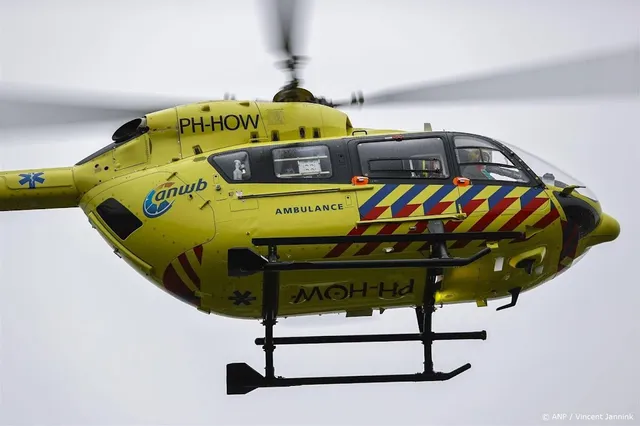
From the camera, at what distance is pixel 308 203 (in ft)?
40.4

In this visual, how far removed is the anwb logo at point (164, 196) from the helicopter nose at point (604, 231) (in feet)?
14.3

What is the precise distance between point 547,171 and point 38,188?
5.61 meters

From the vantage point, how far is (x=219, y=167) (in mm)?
12562

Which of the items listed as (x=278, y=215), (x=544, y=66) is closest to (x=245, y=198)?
(x=278, y=215)

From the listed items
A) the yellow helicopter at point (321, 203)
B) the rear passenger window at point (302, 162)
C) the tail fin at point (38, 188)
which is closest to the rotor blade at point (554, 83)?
the yellow helicopter at point (321, 203)

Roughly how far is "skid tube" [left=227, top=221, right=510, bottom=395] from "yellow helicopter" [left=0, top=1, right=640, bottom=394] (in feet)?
0.05

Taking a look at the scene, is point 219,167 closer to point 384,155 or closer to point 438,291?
point 384,155

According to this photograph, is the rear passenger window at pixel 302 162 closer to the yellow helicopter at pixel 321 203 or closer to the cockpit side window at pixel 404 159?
the yellow helicopter at pixel 321 203

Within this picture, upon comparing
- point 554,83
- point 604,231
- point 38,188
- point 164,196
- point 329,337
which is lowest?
point 329,337

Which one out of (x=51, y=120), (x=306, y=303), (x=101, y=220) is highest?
(x=51, y=120)

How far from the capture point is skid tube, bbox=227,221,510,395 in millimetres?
12031

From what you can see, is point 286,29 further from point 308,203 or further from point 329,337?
point 329,337

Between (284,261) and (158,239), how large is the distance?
134 centimetres

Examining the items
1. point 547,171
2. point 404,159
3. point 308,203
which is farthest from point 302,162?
point 547,171
